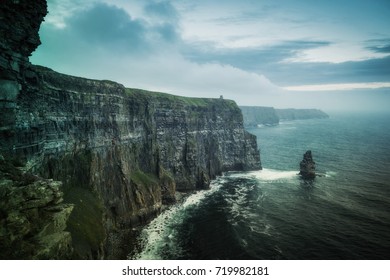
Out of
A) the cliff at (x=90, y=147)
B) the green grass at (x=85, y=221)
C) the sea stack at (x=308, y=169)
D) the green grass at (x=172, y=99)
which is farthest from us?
the sea stack at (x=308, y=169)

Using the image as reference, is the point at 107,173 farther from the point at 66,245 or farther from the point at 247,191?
the point at 247,191

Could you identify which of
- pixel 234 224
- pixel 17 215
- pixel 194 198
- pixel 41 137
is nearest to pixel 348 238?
pixel 234 224

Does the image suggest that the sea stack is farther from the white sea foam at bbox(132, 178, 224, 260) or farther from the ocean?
the white sea foam at bbox(132, 178, 224, 260)

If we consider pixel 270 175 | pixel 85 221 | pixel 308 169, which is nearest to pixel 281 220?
pixel 85 221

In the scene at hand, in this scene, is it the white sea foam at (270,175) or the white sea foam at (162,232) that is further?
the white sea foam at (270,175)

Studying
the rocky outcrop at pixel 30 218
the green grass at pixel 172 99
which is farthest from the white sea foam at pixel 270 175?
the rocky outcrop at pixel 30 218

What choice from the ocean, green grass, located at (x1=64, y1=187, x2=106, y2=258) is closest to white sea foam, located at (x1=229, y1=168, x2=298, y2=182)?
the ocean

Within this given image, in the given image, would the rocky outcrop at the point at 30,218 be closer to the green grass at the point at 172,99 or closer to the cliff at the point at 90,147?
the cliff at the point at 90,147
